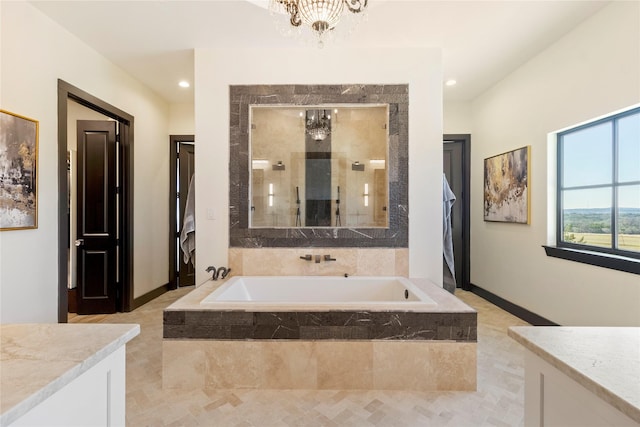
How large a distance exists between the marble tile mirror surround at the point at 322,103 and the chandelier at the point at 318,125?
0.13 meters

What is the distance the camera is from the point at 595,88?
7.66 feet

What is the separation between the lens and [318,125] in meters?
3.02

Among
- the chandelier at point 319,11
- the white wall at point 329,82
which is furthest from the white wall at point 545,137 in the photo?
the chandelier at point 319,11

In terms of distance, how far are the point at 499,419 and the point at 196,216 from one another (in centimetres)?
278

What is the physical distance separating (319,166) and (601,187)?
249cm

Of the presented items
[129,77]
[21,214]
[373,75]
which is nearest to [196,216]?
[21,214]

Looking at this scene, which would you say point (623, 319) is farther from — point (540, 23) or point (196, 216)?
point (196, 216)

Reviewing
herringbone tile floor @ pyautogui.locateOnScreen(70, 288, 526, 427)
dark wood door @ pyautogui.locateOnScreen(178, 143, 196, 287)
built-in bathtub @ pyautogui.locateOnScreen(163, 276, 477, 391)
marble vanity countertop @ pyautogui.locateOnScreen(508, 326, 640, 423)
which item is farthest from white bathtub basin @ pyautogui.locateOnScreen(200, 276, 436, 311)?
dark wood door @ pyautogui.locateOnScreen(178, 143, 196, 287)

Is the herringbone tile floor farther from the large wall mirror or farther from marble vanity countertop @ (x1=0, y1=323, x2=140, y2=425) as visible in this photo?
the large wall mirror

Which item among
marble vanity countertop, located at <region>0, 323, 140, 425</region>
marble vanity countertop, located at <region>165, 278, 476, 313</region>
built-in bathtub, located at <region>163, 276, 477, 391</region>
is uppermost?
marble vanity countertop, located at <region>0, 323, 140, 425</region>

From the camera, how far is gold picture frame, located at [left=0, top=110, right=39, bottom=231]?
2033mm

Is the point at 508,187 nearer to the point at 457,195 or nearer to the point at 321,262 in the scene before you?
the point at 457,195

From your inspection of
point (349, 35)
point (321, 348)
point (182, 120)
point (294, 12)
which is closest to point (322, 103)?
point (349, 35)

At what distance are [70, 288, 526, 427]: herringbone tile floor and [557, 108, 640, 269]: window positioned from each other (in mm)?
1319
